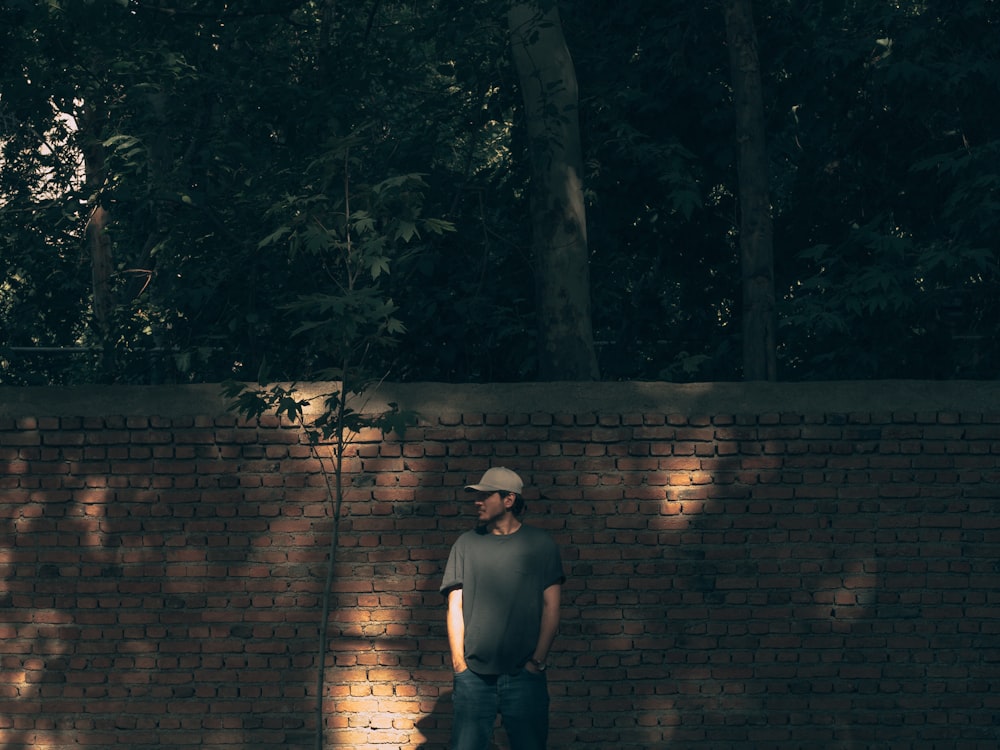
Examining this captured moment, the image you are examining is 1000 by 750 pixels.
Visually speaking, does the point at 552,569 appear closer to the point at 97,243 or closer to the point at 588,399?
the point at 588,399

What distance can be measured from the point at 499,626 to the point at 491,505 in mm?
544

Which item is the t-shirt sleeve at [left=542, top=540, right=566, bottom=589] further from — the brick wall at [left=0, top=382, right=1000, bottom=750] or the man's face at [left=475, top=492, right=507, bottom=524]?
the brick wall at [left=0, top=382, right=1000, bottom=750]

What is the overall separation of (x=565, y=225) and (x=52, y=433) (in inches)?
163

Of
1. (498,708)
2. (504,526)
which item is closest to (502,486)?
(504,526)

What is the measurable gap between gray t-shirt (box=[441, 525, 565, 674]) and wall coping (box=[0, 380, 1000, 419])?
194 cm

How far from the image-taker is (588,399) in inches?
321

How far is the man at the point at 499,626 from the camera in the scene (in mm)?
6203

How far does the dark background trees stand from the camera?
10625mm

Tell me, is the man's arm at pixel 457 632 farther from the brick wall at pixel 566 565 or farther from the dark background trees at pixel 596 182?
the dark background trees at pixel 596 182

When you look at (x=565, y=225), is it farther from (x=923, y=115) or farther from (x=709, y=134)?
(x=923, y=115)

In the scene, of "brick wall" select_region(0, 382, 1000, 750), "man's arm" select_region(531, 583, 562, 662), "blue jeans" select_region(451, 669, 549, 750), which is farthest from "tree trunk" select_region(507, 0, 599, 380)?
"blue jeans" select_region(451, 669, 549, 750)

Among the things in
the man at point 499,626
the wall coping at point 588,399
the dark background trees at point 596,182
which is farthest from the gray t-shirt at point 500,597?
the dark background trees at point 596,182

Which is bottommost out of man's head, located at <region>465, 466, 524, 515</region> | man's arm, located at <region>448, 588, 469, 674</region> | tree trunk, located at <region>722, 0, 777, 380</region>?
man's arm, located at <region>448, 588, 469, 674</region>

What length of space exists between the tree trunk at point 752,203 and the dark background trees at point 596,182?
257 mm
